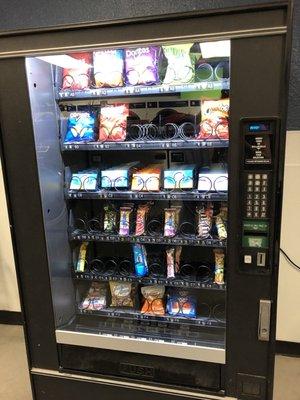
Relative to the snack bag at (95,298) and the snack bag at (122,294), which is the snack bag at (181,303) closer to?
the snack bag at (122,294)

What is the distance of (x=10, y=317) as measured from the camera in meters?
2.84

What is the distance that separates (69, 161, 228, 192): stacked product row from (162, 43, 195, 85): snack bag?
430 millimetres

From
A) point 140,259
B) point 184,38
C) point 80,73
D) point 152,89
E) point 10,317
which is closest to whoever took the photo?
point 184,38

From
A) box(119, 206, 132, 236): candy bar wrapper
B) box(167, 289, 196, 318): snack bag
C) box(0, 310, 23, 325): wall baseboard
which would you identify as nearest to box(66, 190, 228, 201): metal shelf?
box(119, 206, 132, 236): candy bar wrapper

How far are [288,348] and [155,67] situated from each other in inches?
79.3

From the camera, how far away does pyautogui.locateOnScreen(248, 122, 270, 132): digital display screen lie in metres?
1.25

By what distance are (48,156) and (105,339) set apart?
36.6 inches

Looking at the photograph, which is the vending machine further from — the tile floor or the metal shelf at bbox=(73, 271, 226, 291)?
the tile floor

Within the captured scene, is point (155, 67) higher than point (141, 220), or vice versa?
point (155, 67)

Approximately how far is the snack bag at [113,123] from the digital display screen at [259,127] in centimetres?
71

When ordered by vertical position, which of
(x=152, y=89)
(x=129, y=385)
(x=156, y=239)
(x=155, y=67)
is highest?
(x=155, y=67)

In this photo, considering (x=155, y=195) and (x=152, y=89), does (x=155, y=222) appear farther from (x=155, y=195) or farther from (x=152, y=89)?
(x=152, y=89)

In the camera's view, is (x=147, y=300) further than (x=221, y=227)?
Yes

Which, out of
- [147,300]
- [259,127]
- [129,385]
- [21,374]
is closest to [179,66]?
[259,127]
